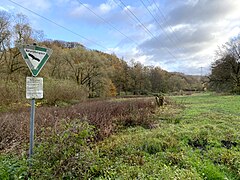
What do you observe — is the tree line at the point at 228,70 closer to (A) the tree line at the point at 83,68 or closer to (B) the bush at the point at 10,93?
(A) the tree line at the point at 83,68

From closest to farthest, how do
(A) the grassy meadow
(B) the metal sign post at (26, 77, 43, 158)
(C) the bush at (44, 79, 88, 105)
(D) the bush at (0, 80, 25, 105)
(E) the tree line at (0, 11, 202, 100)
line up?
(A) the grassy meadow → (B) the metal sign post at (26, 77, 43, 158) → (D) the bush at (0, 80, 25, 105) → (C) the bush at (44, 79, 88, 105) → (E) the tree line at (0, 11, 202, 100)

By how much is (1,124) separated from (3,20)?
671 inches

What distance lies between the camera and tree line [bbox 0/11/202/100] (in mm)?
18391

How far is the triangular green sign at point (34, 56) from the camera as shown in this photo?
2873 millimetres

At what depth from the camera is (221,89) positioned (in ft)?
104

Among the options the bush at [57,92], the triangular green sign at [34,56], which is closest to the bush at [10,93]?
the bush at [57,92]

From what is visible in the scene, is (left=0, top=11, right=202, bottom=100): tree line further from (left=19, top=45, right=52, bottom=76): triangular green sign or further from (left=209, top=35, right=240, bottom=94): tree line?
(left=209, top=35, right=240, bottom=94): tree line

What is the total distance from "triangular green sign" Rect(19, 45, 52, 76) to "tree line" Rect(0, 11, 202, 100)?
0.87 metres

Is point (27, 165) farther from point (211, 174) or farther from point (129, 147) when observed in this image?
point (211, 174)

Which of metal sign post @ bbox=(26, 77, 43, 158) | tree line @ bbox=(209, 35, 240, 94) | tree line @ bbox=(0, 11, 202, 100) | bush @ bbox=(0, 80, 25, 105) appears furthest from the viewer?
tree line @ bbox=(209, 35, 240, 94)

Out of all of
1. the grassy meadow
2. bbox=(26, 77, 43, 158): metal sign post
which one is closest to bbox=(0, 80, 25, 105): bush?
the grassy meadow

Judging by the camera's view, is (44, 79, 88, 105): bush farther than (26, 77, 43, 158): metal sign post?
Yes

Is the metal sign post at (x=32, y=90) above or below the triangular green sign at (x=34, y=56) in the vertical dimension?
below

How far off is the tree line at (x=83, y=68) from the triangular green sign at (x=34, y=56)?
2.86 ft
